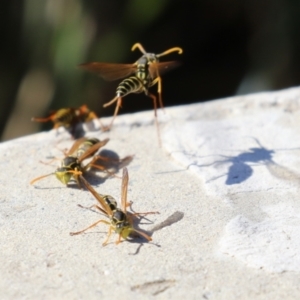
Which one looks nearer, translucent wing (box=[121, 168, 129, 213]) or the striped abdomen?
translucent wing (box=[121, 168, 129, 213])

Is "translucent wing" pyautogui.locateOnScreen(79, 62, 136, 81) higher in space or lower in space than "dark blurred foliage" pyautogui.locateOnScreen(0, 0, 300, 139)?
higher

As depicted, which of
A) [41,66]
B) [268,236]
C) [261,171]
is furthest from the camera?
[41,66]

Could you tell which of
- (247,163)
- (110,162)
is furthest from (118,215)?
(247,163)

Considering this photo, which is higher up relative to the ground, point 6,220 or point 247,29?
point 6,220

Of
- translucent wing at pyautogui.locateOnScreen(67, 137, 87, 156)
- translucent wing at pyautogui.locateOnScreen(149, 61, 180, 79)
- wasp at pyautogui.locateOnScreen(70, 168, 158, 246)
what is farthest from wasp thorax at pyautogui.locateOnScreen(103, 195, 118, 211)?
translucent wing at pyautogui.locateOnScreen(149, 61, 180, 79)

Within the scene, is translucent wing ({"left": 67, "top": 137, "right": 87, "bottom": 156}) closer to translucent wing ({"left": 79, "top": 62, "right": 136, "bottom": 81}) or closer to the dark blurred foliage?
translucent wing ({"left": 79, "top": 62, "right": 136, "bottom": 81})

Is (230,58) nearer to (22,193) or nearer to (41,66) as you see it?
(41,66)

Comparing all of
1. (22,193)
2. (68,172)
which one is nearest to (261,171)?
(68,172)
